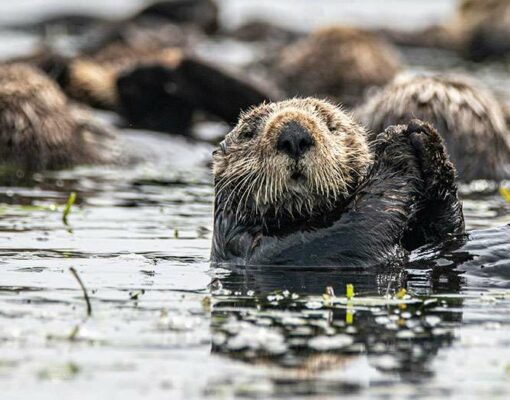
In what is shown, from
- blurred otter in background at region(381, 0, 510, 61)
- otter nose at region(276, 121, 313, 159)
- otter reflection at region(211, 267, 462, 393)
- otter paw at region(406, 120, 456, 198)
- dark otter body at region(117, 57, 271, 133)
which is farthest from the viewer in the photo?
blurred otter in background at region(381, 0, 510, 61)

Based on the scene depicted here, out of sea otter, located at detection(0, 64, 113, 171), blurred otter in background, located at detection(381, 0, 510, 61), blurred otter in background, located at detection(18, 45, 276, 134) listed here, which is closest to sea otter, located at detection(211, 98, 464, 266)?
sea otter, located at detection(0, 64, 113, 171)

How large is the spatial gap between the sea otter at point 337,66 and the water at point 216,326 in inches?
375

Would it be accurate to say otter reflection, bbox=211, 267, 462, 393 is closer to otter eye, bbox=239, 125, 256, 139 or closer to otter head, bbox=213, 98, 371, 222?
otter head, bbox=213, 98, 371, 222

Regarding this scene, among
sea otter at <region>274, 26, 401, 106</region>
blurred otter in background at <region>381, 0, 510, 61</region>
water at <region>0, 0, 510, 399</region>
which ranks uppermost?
blurred otter in background at <region>381, 0, 510, 61</region>

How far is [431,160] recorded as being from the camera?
6.41m

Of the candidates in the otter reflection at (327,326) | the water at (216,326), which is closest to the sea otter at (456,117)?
the water at (216,326)

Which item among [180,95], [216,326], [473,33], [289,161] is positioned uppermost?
[473,33]

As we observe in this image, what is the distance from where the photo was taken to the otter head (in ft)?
19.8

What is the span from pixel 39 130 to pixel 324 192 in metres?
5.64

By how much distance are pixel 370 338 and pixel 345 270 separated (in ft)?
4.69

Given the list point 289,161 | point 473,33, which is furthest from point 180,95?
point 473,33

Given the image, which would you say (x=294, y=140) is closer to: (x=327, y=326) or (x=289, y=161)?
(x=289, y=161)

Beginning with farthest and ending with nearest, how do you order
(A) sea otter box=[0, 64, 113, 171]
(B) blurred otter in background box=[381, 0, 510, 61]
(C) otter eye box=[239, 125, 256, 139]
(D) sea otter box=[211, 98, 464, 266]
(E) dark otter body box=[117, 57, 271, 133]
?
1. (B) blurred otter in background box=[381, 0, 510, 61]
2. (E) dark otter body box=[117, 57, 271, 133]
3. (A) sea otter box=[0, 64, 113, 171]
4. (C) otter eye box=[239, 125, 256, 139]
5. (D) sea otter box=[211, 98, 464, 266]

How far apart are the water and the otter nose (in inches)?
24.6
